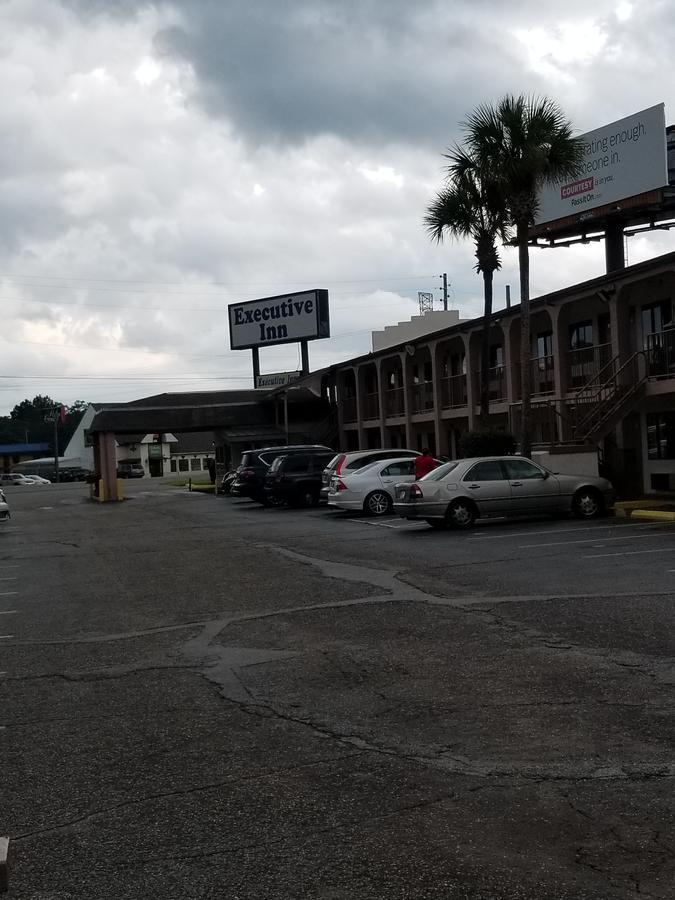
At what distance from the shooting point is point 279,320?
63219mm

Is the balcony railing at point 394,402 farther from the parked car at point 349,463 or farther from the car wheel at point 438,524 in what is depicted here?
the car wheel at point 438,524

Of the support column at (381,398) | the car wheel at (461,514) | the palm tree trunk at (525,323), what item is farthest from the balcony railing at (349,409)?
the car wheel at (461,514)

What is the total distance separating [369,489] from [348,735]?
20.7 meters

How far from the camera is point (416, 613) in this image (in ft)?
38.1

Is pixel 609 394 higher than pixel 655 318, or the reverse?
pixel 655 318

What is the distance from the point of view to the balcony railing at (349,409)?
5075cm

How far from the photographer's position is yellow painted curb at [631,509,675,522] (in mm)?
21436

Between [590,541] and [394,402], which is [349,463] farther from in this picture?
[394,402]

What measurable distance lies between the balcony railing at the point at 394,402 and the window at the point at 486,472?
2206cm

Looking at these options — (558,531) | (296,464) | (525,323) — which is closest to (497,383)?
(296,464)

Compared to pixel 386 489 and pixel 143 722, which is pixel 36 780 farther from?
pixel 386 489

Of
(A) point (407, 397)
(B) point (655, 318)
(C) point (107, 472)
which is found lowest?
(C) point (107, 472)

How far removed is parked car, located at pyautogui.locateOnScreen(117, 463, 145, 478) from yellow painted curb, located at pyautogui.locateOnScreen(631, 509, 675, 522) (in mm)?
80340

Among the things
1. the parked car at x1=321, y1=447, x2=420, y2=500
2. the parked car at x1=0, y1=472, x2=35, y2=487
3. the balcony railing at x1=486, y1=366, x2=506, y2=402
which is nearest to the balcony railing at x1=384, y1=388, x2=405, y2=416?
the balcony railing at x1=486, y1=366, x2=506, y2=402
